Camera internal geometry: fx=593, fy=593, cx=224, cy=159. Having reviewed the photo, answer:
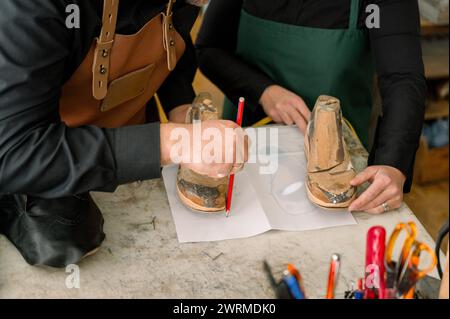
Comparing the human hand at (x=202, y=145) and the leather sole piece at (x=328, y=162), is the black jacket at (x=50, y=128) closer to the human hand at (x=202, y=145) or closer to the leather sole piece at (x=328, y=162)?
the human hand at (x=202, y=145)

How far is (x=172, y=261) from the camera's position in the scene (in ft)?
3.57

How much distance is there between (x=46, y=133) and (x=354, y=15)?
98 cm

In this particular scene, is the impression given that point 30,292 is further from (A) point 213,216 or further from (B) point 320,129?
(B) point 320,129

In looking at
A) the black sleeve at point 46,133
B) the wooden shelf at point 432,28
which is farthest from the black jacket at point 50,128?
the wooden shelf at point 432,28

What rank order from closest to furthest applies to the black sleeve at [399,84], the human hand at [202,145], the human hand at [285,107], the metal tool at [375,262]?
the metal tool at [375,262] < the human hand at [202,145] < the black sleeve at [399,84] < the human hand at [285,107]

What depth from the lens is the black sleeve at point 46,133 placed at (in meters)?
0.93

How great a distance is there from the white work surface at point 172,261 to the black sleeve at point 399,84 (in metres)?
0.18

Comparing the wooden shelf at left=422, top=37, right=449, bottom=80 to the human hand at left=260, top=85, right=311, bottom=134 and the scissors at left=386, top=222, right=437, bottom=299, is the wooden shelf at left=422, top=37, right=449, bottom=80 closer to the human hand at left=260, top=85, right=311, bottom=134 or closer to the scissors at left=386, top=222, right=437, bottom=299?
the human hand at left=260, top=85, right=311, bottom=134

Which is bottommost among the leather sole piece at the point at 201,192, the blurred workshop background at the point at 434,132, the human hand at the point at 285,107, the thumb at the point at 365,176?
the blurred workshop background at the point at 434,132

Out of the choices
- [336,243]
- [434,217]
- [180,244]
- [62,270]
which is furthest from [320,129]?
[434,217]

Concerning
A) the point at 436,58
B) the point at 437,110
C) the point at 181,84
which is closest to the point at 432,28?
the point at 436,58

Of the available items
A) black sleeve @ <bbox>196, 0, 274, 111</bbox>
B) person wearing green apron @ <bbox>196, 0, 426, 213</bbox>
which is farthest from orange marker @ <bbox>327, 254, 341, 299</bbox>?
black sleeve @ <bbox>196, 0, 274, 111</bbox>
